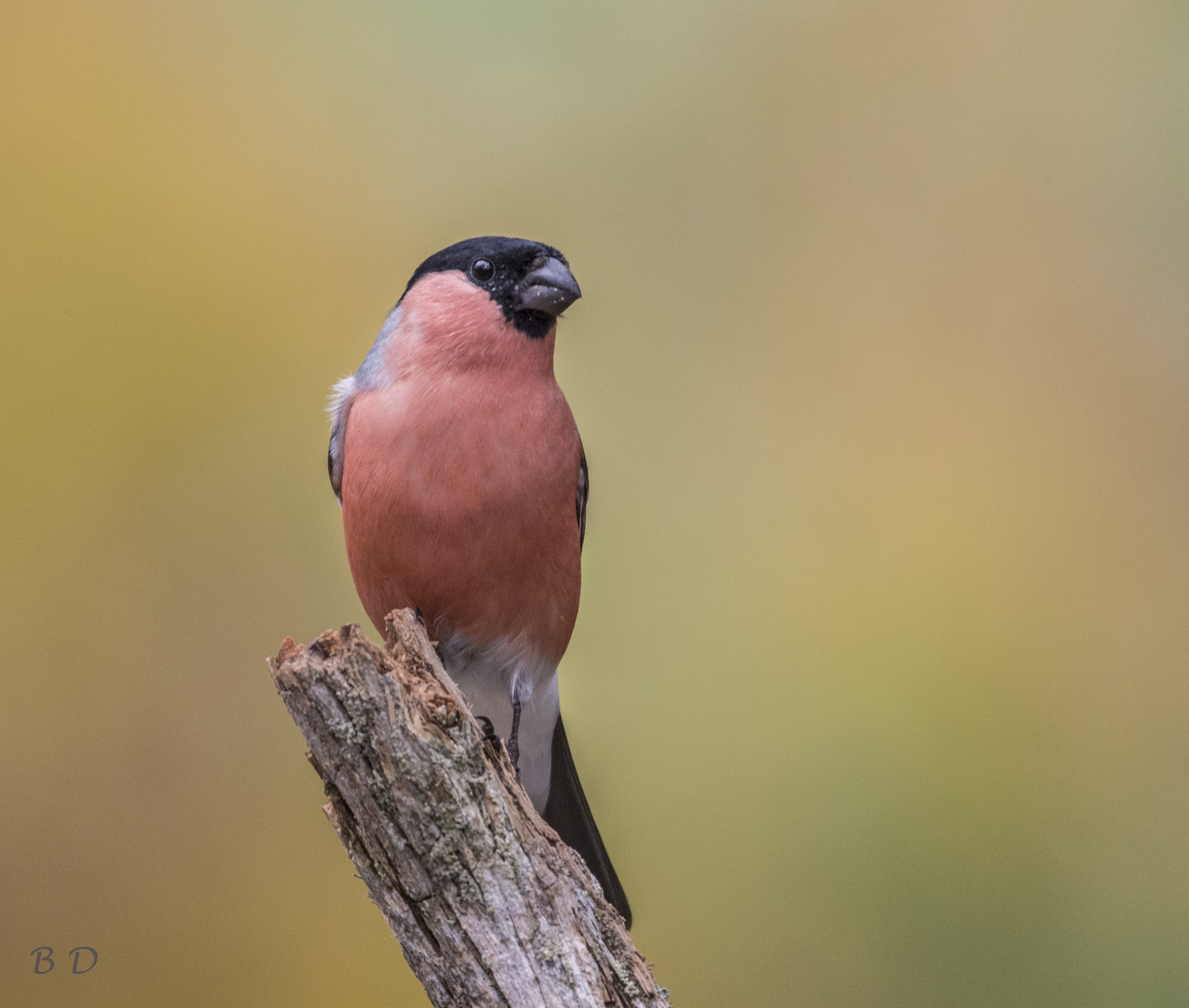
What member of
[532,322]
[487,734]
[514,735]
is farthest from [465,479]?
[514,735]

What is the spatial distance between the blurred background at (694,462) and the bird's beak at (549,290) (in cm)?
48

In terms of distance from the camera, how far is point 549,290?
1.75 meters

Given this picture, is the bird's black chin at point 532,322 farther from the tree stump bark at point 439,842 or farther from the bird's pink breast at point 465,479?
the tree stump bark at point 439,842

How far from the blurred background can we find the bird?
471 millimetres

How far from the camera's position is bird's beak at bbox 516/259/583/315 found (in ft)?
5.72

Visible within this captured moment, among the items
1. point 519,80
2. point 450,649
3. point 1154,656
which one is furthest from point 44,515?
point 1154,656

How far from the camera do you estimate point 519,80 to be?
2311mm

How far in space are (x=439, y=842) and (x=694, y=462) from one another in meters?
1.22

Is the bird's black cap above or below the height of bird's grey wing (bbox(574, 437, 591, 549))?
above

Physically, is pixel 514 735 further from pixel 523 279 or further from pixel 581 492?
pixel 523 279

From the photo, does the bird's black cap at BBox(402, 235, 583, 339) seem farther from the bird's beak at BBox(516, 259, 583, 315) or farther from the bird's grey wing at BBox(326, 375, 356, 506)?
the bird's grey wing at BBox(326, 375, 356, 506)

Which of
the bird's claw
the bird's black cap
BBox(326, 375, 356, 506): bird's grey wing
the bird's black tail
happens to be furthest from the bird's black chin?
the bird's black tail

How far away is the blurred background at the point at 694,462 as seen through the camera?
2201 millimetres

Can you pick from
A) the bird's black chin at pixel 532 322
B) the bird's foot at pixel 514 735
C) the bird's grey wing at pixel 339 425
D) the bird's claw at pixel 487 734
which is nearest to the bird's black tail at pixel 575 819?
the bird's foot at pixel 514 735
